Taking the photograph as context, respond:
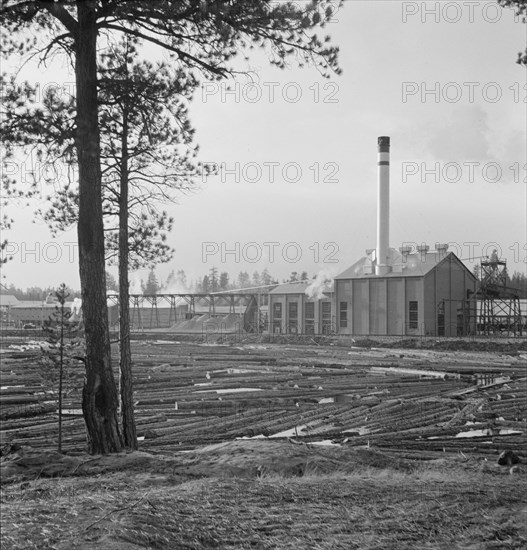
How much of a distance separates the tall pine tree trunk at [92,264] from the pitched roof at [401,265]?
4000cm

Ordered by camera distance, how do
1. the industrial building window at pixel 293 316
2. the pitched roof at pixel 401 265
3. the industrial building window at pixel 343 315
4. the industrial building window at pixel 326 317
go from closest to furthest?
the pitched roof at pixel 401 265 → the industrial building window at pixel 343 315 → the industrial building window at pixel 326 317 → the industrial building window at pixel 293 316

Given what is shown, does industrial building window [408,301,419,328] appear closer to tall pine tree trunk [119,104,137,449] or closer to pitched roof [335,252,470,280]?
pitched roof [335,252,470,280]

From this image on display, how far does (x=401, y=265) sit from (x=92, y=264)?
139ft

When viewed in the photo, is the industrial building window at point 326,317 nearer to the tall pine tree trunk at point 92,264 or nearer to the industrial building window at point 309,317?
the industrial building window at point 309,317

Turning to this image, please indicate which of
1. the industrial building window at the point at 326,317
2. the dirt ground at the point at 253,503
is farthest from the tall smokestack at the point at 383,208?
the dirt ground at the point at 253,503

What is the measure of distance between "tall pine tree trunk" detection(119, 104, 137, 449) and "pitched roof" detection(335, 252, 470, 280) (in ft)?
120

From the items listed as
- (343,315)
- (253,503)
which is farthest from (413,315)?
(253,503)

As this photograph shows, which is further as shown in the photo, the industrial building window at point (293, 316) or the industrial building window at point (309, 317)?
the industrial building window at point (293, 316)

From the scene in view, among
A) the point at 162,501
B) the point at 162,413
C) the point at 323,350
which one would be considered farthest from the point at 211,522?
the point at 323,350

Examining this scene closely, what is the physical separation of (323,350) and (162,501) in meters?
38.0

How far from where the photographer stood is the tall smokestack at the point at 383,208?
49.0m

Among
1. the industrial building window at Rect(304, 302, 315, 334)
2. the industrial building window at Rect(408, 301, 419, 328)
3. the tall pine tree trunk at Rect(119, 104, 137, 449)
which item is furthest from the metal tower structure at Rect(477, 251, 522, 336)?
the tall pine tree trunk at Rect(119, 104, 137, 449)

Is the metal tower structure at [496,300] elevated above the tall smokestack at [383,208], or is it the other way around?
the tall smokestack at [383,208]

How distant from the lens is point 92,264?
27.0ft
